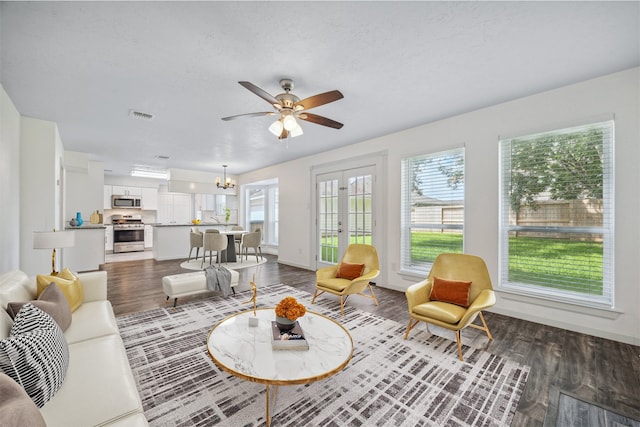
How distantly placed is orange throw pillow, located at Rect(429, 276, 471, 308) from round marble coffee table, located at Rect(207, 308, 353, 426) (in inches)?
50.4

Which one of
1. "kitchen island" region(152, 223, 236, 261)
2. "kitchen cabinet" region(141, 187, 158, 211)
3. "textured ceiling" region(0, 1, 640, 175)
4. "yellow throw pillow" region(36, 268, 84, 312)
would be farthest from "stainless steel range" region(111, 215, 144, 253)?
"yellow throw pillow" region(36, 268, 84, 312)

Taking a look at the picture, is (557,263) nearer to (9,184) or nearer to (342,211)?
(342,211)

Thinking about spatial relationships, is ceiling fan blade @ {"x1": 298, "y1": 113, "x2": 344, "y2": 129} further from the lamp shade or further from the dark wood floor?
the lamp shade

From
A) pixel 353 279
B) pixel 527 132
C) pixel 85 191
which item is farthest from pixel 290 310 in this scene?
pixel 85 191

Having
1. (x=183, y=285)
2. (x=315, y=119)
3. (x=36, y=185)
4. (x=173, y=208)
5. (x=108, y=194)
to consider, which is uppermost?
(x=315, y=119)

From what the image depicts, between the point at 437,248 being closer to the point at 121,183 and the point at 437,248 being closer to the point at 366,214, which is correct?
the point at 366,214

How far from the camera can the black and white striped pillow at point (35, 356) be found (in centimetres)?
116

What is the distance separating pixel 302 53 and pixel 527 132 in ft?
9.21

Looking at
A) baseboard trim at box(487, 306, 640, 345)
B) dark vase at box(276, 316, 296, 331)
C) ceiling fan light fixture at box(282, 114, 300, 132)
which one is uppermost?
ceiling fan light fixture at box(282, 114, 300, 132)

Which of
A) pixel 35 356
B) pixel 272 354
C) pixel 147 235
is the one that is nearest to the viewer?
pixel 35 356

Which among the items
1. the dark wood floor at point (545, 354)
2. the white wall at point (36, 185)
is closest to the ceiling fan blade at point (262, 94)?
the dark wood floor at point (545, 354)

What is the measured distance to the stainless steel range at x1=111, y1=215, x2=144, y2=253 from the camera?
28.2 feet

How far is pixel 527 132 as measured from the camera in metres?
3.20

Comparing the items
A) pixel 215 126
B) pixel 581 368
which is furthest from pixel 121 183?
pixel 581 368
